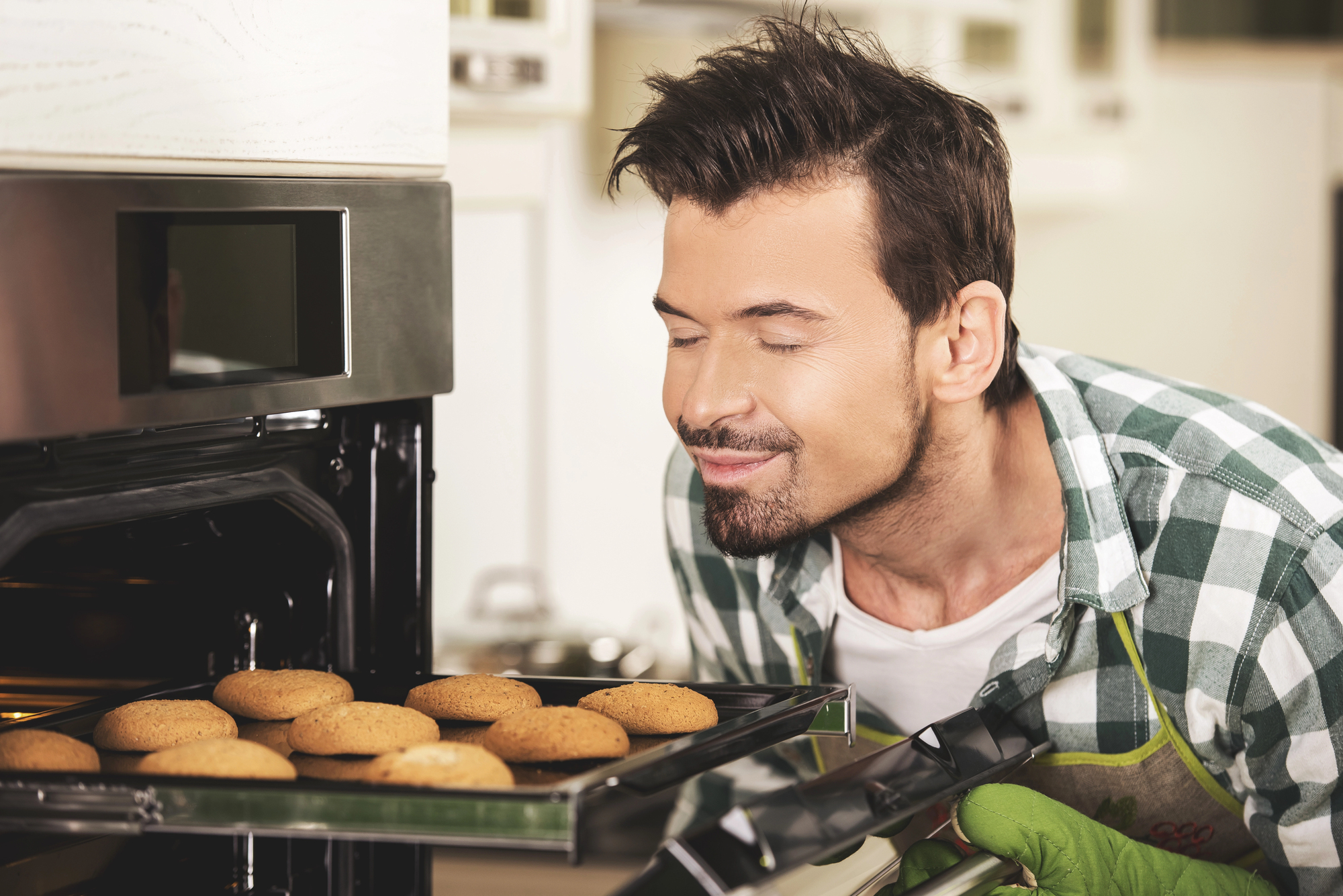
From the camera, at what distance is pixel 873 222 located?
3.63 feet

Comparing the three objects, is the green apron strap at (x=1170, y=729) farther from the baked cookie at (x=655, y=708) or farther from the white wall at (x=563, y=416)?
the white wall at (x=563, y=416)

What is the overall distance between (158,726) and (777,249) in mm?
573

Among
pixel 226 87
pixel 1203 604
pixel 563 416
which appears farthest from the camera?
pixel 563 416

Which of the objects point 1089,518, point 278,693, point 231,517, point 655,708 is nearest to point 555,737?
point 655,708

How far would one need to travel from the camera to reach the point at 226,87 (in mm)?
736

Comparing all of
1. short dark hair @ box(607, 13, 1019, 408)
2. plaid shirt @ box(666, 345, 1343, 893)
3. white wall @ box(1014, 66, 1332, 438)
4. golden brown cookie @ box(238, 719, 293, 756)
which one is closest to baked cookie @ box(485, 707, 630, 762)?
golden brown cookie @ box(238, 719, 293, 756)

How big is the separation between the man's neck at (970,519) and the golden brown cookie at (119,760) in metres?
0.66

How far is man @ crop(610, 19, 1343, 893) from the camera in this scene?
1.04m

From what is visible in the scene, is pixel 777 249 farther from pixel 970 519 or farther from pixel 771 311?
pixel 970 519

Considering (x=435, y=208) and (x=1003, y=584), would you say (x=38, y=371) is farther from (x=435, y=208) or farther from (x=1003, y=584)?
(x=1003, y=584)

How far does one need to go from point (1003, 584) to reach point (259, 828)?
798 mm

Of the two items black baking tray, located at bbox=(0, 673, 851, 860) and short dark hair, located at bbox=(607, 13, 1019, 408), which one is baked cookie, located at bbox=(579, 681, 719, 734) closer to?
black baking tray, located at bbox=(0, 673, 851, 860)

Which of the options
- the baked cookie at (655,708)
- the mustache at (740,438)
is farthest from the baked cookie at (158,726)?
the mustache at (740,438)

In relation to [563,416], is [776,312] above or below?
above
